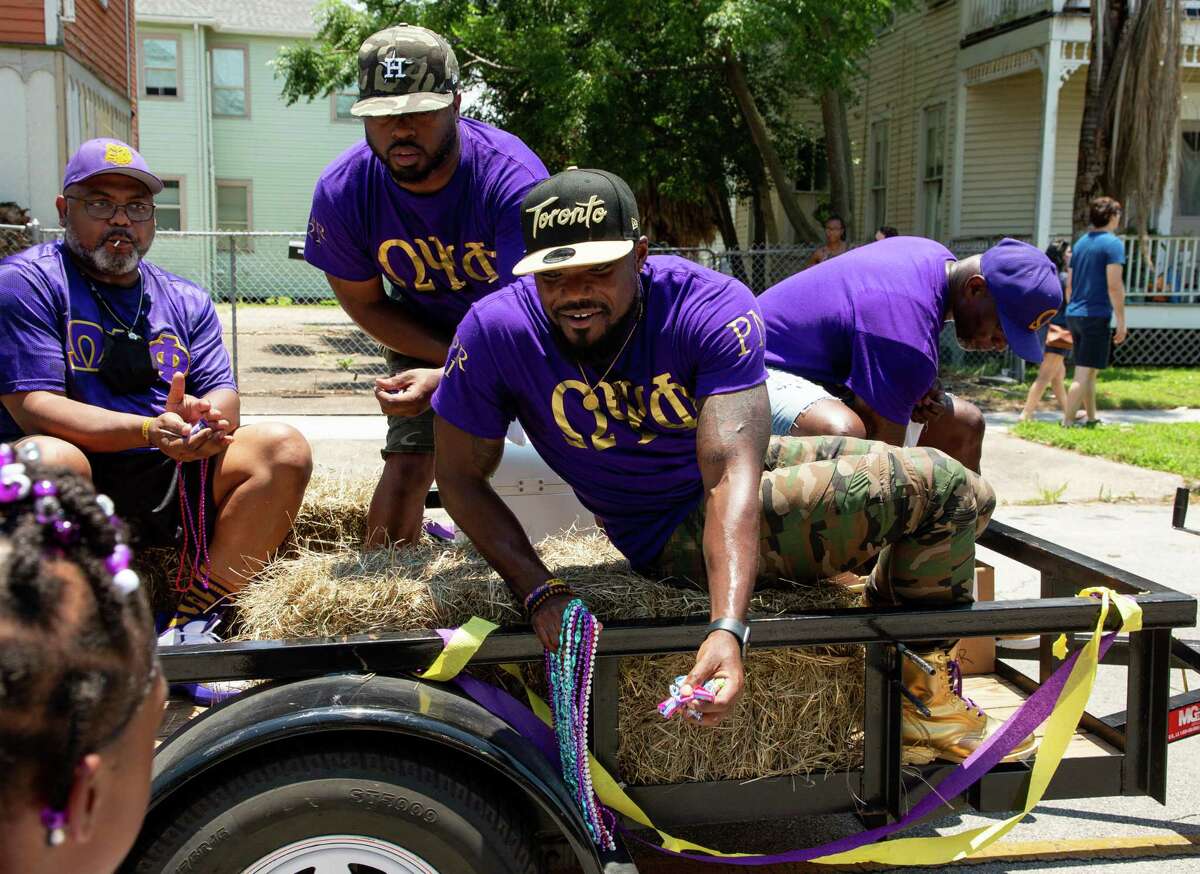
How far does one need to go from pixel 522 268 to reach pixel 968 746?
1.62m

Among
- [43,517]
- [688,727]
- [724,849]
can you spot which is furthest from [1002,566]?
[43,517]

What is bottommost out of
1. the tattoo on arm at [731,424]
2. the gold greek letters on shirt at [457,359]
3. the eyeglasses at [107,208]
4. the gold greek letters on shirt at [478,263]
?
the tattoo on arm at [731,424]

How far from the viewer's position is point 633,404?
2.90 meters

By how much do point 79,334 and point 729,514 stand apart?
88.9 inches

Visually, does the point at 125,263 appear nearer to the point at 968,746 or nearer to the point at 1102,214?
the point at 968,746

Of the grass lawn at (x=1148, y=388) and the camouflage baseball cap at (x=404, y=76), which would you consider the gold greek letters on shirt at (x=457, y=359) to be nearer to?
the camouflage baseball cap at (x=404, y=76)

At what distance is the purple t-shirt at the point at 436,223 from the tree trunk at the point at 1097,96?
12470 mm

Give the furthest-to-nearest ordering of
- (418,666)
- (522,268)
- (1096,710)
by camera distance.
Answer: (1096,710) → (522,268) → (418,666)

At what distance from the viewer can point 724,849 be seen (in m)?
3.51

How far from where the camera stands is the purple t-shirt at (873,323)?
12.6 feet

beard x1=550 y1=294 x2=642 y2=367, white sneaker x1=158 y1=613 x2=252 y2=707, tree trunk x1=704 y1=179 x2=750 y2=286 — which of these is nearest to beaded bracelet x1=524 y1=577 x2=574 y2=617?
beard x1=550 y1=294 x2=642 y2=367

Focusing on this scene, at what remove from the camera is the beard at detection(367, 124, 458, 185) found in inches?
140

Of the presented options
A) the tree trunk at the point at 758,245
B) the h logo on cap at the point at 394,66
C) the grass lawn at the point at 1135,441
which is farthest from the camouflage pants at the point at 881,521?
the tree trunk at the point at 758,245

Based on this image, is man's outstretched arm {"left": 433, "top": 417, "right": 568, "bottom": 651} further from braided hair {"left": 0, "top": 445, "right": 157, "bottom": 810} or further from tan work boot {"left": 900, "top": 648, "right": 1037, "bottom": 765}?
braided hair {"left": 0, "top": 445, "right": 157, "bottom": 810}
